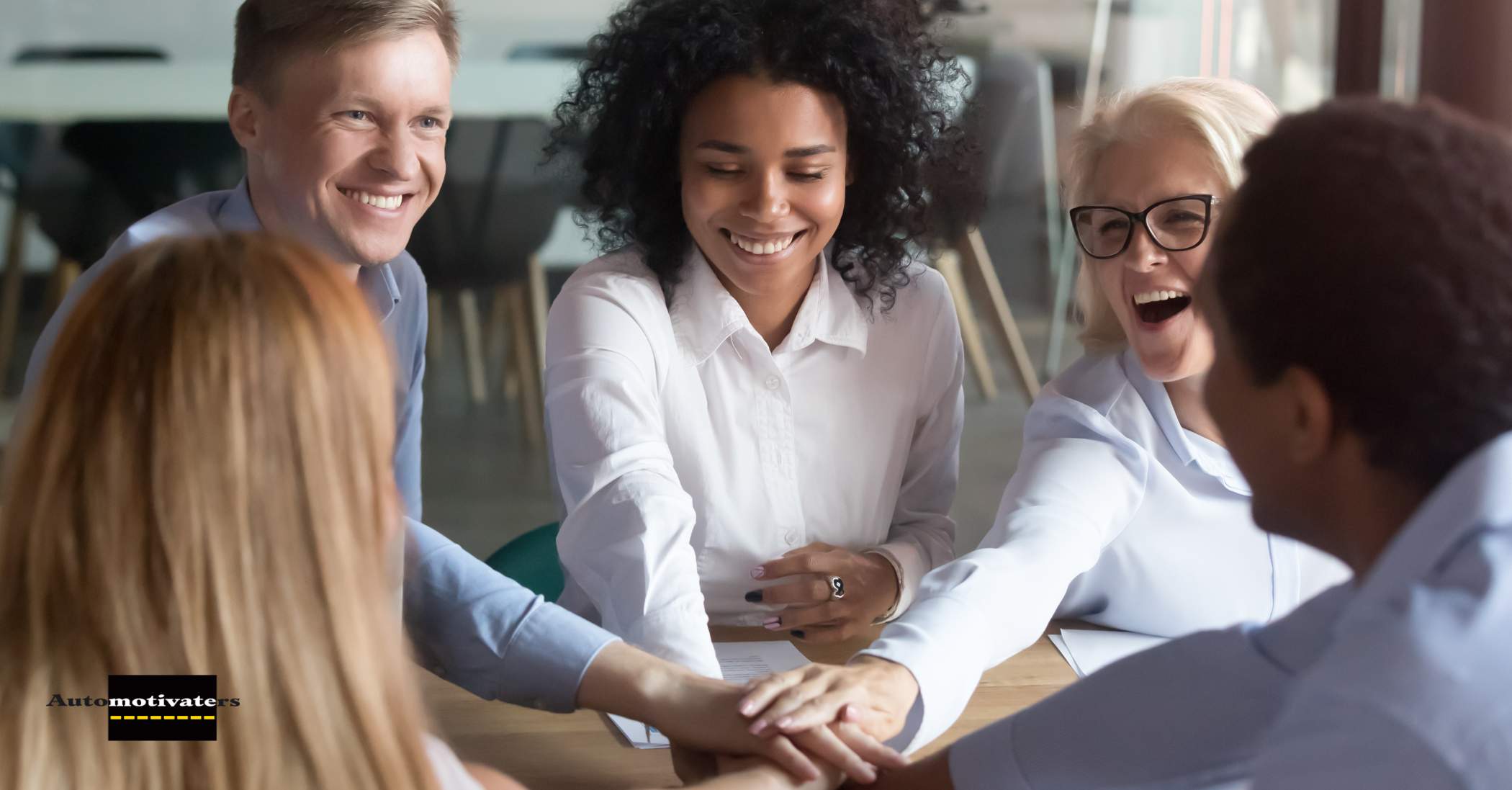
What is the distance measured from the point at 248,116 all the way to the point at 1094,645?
133 centimetres

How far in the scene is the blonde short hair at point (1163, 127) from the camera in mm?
1628

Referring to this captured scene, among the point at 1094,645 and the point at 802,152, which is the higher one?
the point at 802,152

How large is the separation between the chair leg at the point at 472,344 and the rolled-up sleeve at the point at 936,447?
6.95ft

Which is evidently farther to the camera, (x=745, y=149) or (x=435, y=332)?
(x=435, y=332)

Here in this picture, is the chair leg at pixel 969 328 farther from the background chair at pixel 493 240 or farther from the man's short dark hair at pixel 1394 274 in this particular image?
the man's short dark hair at pixel 1394 274

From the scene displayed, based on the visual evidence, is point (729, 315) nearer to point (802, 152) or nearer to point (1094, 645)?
point (802, 152)

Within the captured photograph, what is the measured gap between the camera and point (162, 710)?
75 centimetres

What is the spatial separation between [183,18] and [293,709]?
3.29m

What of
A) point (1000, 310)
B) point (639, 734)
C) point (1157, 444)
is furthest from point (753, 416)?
point (1000, 310)

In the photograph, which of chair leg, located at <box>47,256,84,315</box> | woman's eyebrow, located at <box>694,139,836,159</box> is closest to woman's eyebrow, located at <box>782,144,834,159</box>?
woman's eyebrow, located at <box>694,139,836,159</box>

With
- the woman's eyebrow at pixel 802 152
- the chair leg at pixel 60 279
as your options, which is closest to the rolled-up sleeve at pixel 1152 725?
the woman's eyebrow at pixel 802 152

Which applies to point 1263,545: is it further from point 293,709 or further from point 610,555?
point 293,709

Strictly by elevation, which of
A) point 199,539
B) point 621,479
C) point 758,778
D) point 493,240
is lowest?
point 758,778

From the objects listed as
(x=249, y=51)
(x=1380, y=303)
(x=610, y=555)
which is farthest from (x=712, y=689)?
(x=249, y=51)
